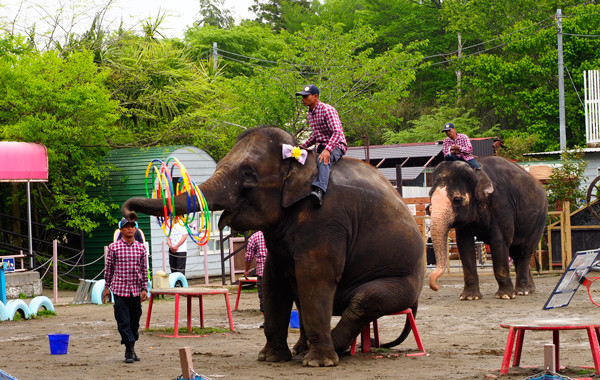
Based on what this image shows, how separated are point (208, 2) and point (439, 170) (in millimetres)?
57017

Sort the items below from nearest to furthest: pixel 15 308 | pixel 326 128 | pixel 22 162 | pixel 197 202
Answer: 1. pixel 197 202
2. pixel 326 128
3. pixel 15 308
4. pixel 22 162

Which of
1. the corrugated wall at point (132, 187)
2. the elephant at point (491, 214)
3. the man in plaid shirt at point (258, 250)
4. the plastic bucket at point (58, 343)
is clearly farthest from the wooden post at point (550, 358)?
the corrugated wall at point (132, 187)

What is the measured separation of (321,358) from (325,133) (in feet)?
8.13

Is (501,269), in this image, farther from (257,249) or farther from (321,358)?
(321,358)

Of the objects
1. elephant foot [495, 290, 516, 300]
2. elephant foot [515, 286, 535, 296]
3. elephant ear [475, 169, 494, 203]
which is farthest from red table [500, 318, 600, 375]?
elephant foot [515, 286, 535, 296]

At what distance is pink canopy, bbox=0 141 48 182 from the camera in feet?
67.1

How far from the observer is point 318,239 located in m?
9.96

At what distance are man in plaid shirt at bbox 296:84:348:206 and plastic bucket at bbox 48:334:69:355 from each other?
153 inches

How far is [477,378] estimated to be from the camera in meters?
8.77

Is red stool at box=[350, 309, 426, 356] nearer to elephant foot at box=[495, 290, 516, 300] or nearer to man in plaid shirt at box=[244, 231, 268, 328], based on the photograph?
man in plaid shirt at box=[244, 231, 268, 328]

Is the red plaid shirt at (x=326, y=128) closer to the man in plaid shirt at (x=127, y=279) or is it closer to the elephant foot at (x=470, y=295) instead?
the man in plaid shirt at (x=127, y=279)

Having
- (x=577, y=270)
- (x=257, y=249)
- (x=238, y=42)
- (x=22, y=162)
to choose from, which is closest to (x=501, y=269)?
(x=257, y=249)

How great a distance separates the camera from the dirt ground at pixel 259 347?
31.4 ft

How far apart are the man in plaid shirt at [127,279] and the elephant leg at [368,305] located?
239cm
